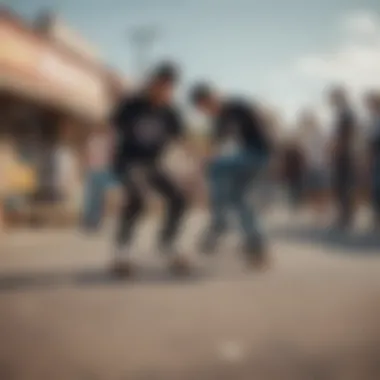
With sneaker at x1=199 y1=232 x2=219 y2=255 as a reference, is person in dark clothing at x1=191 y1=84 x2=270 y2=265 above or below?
above

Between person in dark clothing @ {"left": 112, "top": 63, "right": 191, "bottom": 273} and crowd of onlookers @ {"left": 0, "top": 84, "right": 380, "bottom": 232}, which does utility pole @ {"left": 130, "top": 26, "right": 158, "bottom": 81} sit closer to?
person in dark clothing @ {"left": 112, "top": 63, "right": 191, "bottom": 273}

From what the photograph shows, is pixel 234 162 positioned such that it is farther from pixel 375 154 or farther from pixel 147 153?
pixel 375 154

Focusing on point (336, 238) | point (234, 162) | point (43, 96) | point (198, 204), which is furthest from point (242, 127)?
point (43, 96)

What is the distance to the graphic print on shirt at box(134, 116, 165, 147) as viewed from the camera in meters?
1.88

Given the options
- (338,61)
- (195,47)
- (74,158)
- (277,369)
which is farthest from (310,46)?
(277,369)

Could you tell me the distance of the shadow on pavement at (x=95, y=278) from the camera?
1896 millimetres

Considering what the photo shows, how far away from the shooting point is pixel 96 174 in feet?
6.01

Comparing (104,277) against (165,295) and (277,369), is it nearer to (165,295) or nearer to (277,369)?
(165,295)

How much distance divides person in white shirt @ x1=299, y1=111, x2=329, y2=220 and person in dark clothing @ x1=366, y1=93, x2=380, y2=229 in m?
0.16

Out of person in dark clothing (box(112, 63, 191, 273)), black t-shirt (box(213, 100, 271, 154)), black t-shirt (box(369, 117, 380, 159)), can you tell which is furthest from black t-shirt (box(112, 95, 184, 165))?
black t-shirt (box(369, 117, 380, 159))

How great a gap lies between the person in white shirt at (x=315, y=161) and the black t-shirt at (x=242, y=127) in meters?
0.11

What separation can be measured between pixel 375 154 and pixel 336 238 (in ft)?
0.99

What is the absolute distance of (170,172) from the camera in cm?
189

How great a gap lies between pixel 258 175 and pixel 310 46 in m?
0.38
